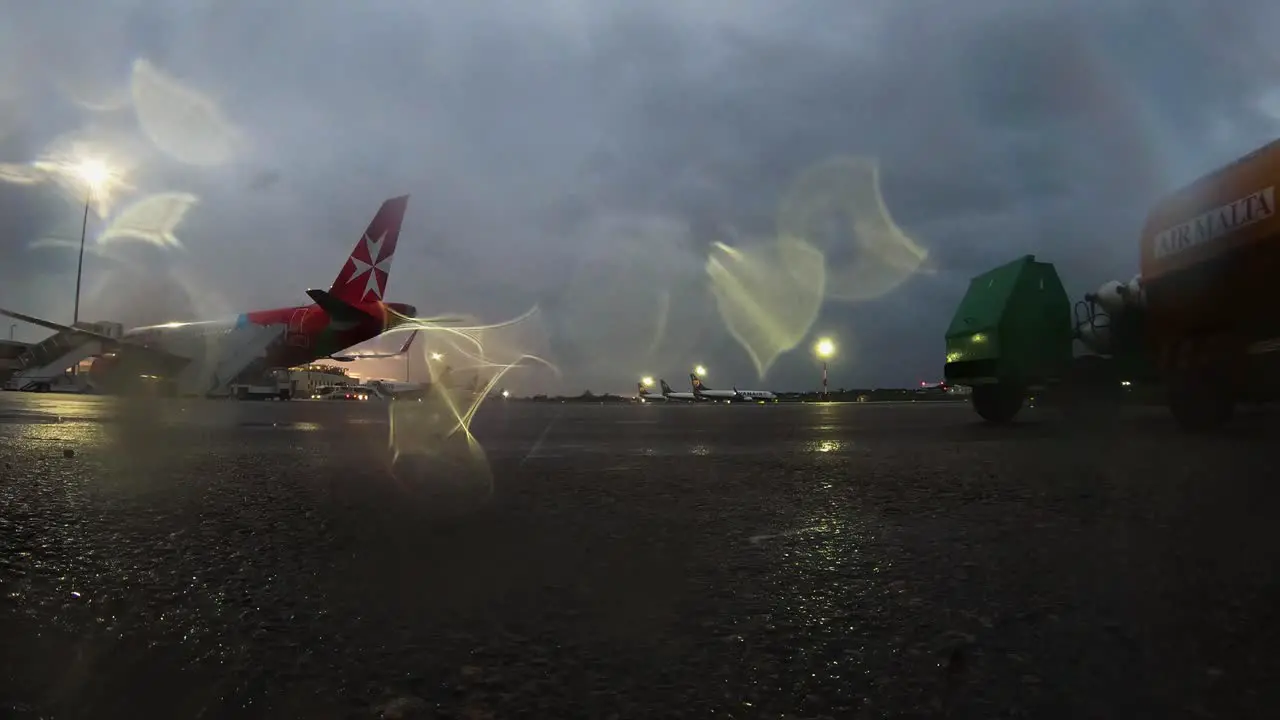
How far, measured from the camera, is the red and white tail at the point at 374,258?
2825cm

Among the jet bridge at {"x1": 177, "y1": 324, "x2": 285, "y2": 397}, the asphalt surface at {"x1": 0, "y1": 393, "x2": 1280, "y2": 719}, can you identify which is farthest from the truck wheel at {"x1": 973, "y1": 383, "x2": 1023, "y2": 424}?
the jet bridge at {"x1": 177, "y1": 324, "x2": 285, "y2": 397}

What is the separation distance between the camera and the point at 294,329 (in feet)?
90.1

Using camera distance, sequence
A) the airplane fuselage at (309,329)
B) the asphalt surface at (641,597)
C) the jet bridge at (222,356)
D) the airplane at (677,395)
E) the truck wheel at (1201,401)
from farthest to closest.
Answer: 1. the airplane at (677,395)
2. the jet bridge at (222,356)
3. the airplane fuselage at (309,329)
4. the truck wheel at (1201,401)
5. the asphalt surface at (641,597)

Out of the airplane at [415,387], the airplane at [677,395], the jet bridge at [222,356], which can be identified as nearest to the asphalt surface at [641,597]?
the jet bridge at [222,356]

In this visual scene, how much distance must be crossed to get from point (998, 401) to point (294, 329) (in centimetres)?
2559

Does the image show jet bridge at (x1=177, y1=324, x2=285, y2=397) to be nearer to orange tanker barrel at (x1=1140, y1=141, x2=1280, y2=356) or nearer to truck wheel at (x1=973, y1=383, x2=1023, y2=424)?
truck wheel at (x1=973, y1=383, x2=1023, y2=424)

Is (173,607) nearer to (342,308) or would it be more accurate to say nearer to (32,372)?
(342,308)

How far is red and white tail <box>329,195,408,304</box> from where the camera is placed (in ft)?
92.7

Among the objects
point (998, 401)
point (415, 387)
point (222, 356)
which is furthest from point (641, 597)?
point (415, 387)

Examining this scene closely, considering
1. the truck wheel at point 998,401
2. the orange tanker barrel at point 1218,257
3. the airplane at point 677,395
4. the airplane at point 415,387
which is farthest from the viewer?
the airplane at point 677,395

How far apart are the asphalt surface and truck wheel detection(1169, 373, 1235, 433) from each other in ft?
10.9

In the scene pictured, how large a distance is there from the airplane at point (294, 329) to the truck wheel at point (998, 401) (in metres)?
21.2

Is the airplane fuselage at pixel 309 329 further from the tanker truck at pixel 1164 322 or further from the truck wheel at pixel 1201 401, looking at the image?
the truck wheel at pixel 1201 401

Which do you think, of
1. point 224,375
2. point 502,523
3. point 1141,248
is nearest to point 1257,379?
point 1141,248
